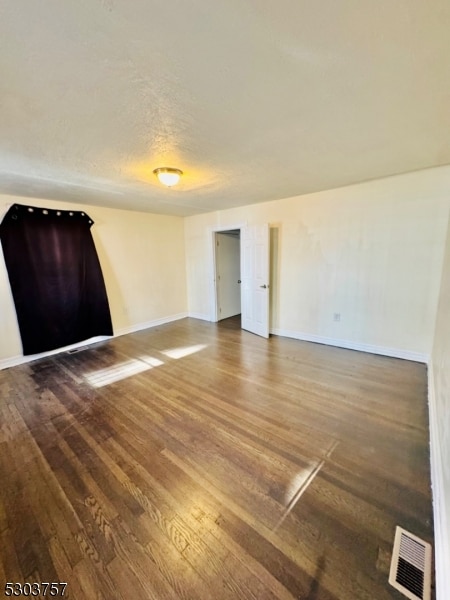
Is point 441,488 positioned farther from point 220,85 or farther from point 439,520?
point 220,85

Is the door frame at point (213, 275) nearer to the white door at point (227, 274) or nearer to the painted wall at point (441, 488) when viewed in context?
the white door at point (227, 274)

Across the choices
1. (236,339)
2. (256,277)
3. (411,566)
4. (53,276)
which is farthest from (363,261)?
(53,276)

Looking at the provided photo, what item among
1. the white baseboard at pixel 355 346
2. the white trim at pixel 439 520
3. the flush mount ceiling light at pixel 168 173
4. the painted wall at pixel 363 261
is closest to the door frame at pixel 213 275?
the painted wall at pixel 363 261

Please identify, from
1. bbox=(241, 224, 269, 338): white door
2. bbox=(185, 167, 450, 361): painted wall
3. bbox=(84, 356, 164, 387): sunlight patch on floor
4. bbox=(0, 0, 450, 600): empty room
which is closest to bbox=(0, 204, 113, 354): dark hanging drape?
bbox=(0, 0, 450, 600): empty room

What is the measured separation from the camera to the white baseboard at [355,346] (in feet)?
10.7

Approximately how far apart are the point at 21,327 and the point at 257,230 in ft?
12.9

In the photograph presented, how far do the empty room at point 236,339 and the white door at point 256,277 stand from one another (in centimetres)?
9

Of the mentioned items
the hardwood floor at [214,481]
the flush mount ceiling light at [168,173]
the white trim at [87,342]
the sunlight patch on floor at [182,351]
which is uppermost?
the flush mount ceiling light at [168,173]

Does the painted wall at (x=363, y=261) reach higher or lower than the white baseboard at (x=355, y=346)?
higher

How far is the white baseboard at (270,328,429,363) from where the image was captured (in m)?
3.25

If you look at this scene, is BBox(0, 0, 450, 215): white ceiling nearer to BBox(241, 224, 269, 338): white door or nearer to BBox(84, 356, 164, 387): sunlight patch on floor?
BBox(241, 224, 269, 338): white door

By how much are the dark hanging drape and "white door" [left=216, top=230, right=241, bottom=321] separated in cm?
239

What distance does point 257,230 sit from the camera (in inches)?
168

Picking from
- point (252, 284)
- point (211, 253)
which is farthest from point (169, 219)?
point (252, 284)
